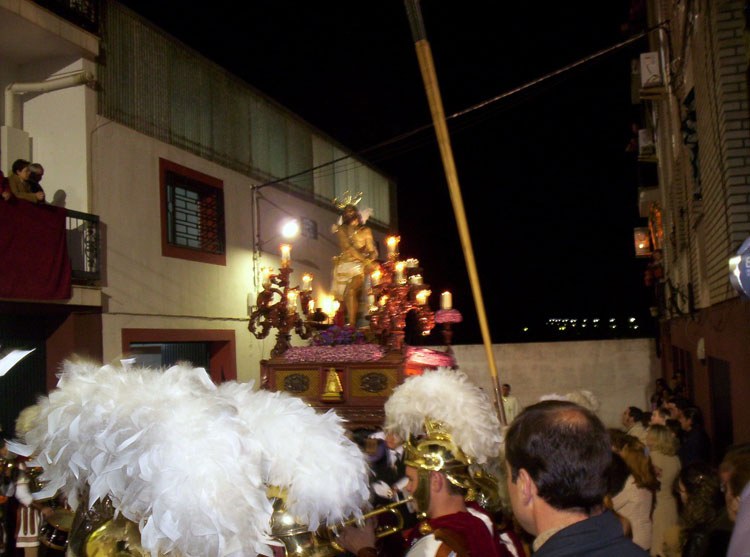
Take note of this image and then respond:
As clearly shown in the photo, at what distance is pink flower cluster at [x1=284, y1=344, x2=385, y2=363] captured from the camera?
31.3ft

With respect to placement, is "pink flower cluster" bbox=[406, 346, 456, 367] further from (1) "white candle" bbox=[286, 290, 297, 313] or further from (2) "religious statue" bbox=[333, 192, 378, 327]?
(1) "white candle" bbox=[286, 290, 297, 313]

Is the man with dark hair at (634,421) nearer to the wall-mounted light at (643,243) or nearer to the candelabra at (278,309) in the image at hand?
the candelabra at (278,309)

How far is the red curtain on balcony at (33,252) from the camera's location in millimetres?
9688

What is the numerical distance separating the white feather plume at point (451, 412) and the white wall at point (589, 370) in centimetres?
1282

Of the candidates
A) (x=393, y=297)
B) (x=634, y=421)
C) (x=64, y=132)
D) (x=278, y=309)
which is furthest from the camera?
(x=64, y=132)

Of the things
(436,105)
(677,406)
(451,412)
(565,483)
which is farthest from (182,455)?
(677,406)

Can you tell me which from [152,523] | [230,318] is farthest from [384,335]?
[152,523]

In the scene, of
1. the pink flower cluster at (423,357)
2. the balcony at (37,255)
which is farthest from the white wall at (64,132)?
the pink flower cluster at (423,357)

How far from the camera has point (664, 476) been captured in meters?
5.83

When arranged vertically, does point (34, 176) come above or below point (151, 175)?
below

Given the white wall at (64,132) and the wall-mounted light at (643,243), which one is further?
the wall-mounted light at (643,243)

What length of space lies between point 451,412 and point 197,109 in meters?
12.1

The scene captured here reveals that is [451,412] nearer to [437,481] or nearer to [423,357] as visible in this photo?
[437,481]

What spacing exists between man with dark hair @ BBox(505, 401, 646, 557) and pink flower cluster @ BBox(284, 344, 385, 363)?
7.41 meters
